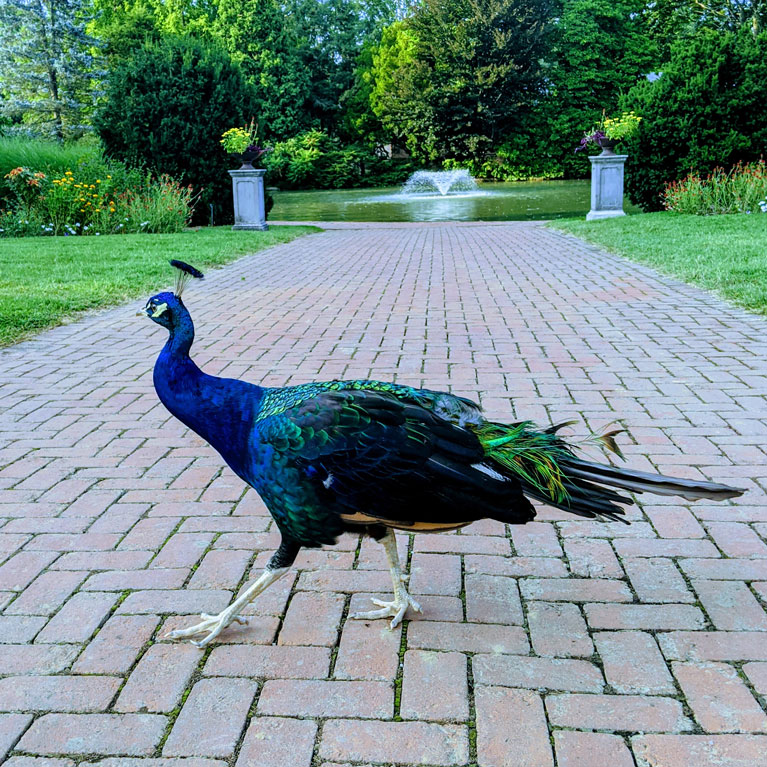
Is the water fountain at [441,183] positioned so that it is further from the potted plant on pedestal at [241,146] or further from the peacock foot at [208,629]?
the peacock foot at [208,629]

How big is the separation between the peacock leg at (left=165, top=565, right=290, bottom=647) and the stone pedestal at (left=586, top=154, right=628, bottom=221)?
651 inches

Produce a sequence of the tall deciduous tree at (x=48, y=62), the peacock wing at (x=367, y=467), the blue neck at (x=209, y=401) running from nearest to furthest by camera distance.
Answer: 1. the peacock wing at (x=367, y=467)
2. the blue neck at (x=209, y=401)
3. the tall deciduous tree at (x=48, y=62)

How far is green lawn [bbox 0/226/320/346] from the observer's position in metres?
8.42

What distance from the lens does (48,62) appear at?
36.6 metres

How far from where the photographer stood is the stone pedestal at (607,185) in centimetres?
1759

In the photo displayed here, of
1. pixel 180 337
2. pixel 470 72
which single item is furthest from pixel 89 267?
pixel 470 72

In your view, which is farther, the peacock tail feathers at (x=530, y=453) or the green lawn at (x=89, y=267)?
the green lawn at (x=89, y=267)

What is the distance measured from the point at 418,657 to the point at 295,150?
46.6m

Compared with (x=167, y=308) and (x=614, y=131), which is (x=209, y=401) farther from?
(x=614, y=131)

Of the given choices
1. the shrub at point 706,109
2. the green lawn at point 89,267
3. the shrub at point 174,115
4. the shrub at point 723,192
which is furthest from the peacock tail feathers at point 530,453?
the shrub at point 174,115

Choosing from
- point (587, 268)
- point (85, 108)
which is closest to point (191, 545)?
point (587, 268)

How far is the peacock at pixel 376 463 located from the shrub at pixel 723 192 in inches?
603

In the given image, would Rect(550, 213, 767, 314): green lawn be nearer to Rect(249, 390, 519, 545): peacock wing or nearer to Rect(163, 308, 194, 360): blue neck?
Rect(249, 390, 519, 545): peacock wing

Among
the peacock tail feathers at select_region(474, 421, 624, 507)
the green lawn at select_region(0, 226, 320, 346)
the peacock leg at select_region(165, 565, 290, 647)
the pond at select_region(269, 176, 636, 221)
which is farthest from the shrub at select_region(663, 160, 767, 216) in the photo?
the peacock leg at select_region(165, 565, 290, 647)
